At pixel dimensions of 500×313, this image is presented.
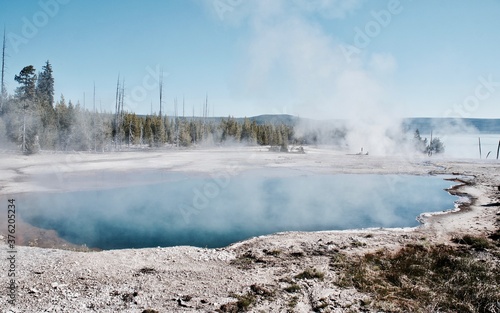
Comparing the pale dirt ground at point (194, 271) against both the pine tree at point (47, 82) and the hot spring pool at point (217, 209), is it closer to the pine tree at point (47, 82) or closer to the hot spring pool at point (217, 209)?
the hot spring pool at point (217, 209)

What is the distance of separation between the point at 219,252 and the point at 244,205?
10180mm

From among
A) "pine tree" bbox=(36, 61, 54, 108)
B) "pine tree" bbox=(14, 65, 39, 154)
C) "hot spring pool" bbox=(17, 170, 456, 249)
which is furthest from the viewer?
"pine tree" bbox=(36, 61, 54, 108)

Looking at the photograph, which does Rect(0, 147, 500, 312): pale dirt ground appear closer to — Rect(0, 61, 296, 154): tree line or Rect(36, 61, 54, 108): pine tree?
Rect(0, 61, 296, 154): tree line

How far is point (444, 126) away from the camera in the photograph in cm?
12644

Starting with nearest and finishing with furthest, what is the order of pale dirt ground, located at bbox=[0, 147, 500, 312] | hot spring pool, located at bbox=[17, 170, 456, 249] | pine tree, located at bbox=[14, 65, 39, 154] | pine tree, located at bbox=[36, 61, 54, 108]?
1. pale dirt ground, located at bbox=[0, 147, 500, 312]
2. hot spring pool, located at bbox=[17, 170, 456, 249]
3. pine tree, located at bbox=[14, 65, 39, 154]
4. pine tree, located at bbox=[36, 61, 54, 108]

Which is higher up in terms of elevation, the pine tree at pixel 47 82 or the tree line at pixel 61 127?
the pine tree at pixel 47 82

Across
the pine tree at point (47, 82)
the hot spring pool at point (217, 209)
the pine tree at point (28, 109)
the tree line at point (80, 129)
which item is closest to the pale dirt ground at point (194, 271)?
the hot spring pool at point (217, 209)

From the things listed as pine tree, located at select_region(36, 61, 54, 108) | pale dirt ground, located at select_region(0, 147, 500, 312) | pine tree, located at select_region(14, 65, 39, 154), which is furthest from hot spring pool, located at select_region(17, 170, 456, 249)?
pine tree, located at select_region(36, 61, 54, 108)

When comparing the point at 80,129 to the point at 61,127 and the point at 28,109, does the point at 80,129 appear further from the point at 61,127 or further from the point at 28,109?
the point at 28,109

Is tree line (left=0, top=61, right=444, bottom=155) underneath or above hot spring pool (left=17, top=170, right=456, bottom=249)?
above

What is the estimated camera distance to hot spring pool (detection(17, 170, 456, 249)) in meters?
16.2

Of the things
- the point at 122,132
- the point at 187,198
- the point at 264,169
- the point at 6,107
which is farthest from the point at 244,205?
A: the point at 122,132

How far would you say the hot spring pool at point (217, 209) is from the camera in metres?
16.2

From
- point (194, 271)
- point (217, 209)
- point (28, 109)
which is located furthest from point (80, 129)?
point (194, 271)
